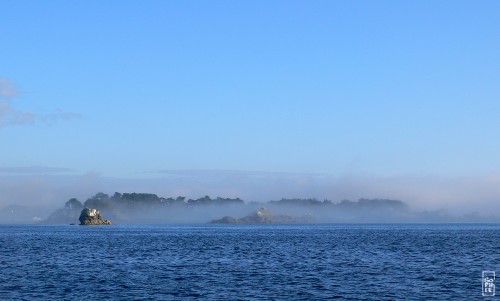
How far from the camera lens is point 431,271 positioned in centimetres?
8194

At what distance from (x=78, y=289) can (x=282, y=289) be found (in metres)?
20.9

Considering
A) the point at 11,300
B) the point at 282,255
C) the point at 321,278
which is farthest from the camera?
the point at 282,255

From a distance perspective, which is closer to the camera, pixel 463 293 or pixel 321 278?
pixel 463 293

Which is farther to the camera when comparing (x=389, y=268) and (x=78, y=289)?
(x=389, y=268)

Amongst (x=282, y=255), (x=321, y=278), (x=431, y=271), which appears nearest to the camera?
(x=321, y=278)

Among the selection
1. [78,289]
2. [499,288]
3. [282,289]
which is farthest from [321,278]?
[78,289]

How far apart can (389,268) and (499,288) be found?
22892mm

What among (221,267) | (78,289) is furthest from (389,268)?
(78,289)

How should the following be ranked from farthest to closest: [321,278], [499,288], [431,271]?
[431,271]
[321,278]
[499,288]

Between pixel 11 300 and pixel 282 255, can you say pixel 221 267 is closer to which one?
pixel 282 255

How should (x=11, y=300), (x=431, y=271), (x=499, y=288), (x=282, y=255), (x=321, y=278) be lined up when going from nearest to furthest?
(x=11, y=300)
(x=499, y=288)
(x=321, y=278)
(x=431, y=271)
(x=282, y=255)

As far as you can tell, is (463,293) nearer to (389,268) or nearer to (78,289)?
(389,268)

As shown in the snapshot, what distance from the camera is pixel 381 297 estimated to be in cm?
5991

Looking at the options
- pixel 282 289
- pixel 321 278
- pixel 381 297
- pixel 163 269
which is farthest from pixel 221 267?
pixel 381 297
